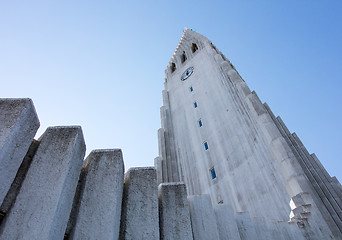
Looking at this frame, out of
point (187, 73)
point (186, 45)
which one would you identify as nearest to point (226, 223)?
point (187, 73)

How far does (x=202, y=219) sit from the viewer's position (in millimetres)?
3918

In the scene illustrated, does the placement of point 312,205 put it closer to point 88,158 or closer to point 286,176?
point 286,176

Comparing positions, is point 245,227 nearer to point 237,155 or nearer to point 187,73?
point 237,155

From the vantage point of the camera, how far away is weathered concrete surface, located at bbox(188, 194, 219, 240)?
149 inches

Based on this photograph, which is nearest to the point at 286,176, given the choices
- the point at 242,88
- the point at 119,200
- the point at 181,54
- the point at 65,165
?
the point at 242,88

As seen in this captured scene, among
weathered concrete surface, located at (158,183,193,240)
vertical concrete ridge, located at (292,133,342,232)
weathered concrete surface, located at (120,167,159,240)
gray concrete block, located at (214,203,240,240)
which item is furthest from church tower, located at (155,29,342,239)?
weathered concrete surface, located at (120,167,159,240)

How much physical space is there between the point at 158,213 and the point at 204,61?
81.2 ft

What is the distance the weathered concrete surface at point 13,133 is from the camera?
246 cm

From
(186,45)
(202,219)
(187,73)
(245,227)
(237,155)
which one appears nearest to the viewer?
(202,219)

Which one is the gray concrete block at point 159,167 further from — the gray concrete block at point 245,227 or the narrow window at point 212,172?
the gray concrete block at point 245,227

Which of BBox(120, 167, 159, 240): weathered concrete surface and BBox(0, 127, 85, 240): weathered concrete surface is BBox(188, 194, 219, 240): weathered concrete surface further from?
BBox(0, 127, 85, 240): weathered concrete surface

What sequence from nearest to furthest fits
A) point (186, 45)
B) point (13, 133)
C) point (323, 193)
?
1. point (13, 133)
2. point (323, 193)
3. point (186, 45)

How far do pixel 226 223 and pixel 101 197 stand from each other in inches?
94.1

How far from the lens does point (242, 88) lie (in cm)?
1683
